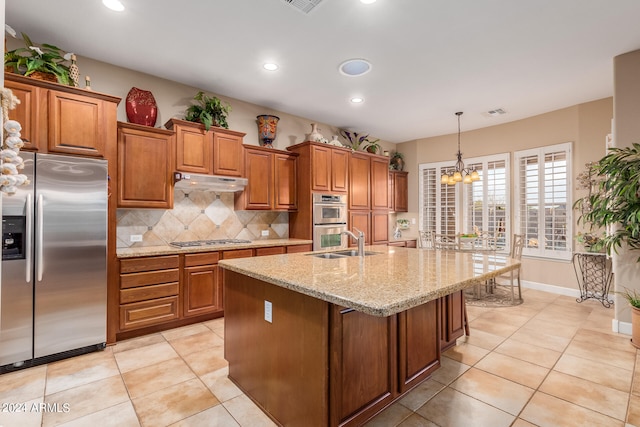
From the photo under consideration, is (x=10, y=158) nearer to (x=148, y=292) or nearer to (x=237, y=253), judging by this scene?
(x=148, y=292)

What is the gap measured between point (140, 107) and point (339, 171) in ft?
9.40

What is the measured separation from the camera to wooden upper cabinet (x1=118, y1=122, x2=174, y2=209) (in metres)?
3.24

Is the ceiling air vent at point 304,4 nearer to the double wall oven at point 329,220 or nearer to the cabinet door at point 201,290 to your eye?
the double wall oven at point 329,220

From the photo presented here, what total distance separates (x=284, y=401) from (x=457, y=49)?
11.1 feet

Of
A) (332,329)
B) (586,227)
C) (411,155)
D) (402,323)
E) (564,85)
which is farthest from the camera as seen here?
(411,155)

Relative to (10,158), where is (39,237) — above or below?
below

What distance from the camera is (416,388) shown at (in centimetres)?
225

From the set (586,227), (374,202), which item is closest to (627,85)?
(586,227)

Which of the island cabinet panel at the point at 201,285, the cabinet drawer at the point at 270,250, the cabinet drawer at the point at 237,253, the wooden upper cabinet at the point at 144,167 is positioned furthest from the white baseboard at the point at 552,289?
the wooden upper cabinet at the point at 144,167

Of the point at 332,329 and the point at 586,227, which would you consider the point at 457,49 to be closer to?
the point at 332,329

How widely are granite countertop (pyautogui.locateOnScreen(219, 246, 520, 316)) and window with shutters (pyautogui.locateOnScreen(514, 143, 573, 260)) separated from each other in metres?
3.36

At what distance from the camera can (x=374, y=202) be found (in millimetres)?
5699

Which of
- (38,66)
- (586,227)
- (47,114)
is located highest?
(38,66)

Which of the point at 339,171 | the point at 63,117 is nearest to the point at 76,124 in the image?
the point at 63,117
